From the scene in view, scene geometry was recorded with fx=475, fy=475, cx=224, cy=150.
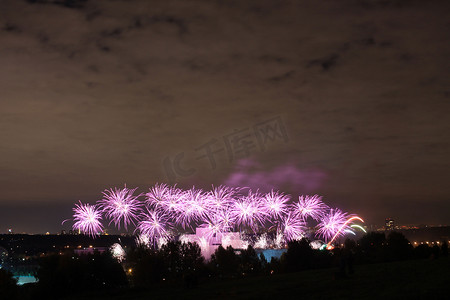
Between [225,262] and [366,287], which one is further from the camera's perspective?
[225,262]

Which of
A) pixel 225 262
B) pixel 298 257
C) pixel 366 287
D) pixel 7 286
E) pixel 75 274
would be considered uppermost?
pixel 225 262

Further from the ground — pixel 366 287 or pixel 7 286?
pixel 7 286

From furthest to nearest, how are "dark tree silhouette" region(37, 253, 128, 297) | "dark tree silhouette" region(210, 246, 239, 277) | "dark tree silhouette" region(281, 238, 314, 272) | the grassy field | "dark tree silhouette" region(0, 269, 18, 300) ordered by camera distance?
"dark tree silhouette" region(210, 246, 239, 277)
"dark tree silhouette" region(281, 238, 314, 272)
"dark tree silhouette" region(37, 253, 128, 297)
"dark tree silhouette" region(0, 269, 18, 300)
the grassy field

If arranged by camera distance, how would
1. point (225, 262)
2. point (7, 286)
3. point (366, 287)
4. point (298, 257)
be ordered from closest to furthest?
point (366, 287) → point (7, 286) → point (298, 257) → point (225, 262)

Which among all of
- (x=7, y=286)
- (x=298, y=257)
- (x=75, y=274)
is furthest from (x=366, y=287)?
(x=75, y=274)

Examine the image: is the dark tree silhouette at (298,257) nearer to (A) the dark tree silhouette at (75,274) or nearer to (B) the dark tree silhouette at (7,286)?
(A) the dark tree silhouette at (75,274)

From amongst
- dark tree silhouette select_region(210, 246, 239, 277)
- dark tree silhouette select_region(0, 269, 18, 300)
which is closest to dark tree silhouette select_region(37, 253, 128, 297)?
dark tree silhouette select_region(0, 269, 18, 300)

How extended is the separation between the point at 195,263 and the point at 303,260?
22.6m

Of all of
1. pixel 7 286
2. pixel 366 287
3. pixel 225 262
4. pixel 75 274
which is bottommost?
pixel 366 287

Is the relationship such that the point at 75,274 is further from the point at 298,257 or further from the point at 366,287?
Answer: the point at 366,287

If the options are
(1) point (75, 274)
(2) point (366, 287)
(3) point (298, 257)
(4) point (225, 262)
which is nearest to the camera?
(2) point (366, 287)

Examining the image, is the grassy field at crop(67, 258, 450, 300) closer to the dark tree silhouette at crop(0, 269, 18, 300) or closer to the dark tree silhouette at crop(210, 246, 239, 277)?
the dark tree silhouette at crop(0, 269, 18, 300)

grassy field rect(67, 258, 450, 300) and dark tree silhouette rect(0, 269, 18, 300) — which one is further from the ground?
dark tree silhouette rect(0, 269, 18, 300)

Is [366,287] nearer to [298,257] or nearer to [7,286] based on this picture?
[298,257]
